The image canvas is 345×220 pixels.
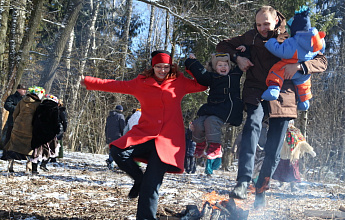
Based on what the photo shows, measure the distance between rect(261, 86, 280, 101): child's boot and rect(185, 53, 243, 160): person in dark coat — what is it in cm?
49

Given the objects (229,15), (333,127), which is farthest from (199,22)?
(333,127)

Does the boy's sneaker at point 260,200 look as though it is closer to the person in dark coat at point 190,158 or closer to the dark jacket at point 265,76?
the dark jacket at point 265,76

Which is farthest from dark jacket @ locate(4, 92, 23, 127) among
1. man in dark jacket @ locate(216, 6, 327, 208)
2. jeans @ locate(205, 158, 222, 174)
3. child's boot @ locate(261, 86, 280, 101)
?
child's boot @ locate(261, 86, 280, 101)

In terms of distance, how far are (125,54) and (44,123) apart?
12411 millimetres

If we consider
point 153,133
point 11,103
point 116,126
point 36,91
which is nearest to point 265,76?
point 153,133

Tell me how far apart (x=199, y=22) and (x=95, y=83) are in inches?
283

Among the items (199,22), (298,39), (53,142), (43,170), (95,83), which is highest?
(199,22)

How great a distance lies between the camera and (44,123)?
727 centimetres

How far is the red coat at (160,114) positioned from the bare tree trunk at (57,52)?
6.75 meters

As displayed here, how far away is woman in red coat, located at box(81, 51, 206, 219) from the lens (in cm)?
332

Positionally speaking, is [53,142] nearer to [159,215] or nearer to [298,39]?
[159,215]

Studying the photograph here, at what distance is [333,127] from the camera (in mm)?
17234

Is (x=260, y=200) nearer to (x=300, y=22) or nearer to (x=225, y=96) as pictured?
(x=225, y=96)

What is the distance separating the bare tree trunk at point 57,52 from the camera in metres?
9.92
